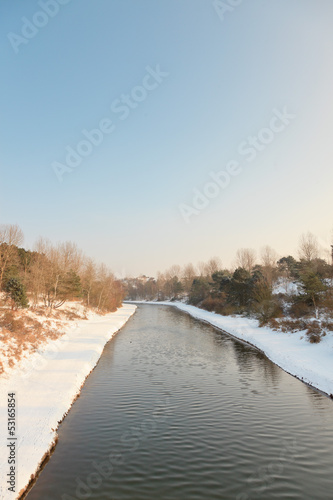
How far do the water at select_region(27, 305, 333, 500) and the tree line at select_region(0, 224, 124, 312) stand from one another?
16.4m

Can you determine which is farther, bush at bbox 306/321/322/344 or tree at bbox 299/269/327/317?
tree at bbox 299/269/327/317

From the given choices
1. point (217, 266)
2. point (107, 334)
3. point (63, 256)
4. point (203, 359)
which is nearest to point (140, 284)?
point (217, 266)

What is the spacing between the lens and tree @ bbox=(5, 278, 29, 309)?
88.1ft

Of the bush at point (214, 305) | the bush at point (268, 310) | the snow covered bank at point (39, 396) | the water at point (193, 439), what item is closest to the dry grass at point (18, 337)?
the snow covered bank at point (39, 396)

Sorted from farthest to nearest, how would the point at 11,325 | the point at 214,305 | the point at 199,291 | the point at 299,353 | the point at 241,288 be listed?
1. the point at 199,291
2. the point at 214,305
3. the point at 241,288
4. the point at 299,353
5. the point at 11,325

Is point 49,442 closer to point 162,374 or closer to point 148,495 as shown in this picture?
point 148,495

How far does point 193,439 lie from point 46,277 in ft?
107

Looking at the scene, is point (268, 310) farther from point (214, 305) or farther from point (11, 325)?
point (11, 325)

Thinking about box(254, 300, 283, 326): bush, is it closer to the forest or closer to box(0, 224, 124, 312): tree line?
the forest

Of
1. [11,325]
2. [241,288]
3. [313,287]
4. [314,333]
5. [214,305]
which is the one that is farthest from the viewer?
[214,305]

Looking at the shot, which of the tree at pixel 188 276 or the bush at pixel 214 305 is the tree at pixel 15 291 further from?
the tree at pixel 188 276

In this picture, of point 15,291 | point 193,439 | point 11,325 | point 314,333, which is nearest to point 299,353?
point 314,333

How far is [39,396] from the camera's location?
12.6 m

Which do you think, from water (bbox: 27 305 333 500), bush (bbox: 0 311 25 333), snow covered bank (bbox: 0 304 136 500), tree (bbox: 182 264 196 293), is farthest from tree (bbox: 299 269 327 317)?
tree (bbox: 182 264 196 293)
